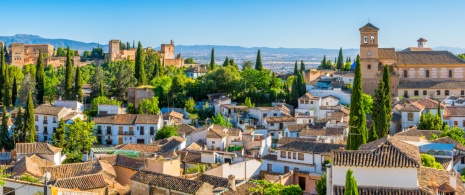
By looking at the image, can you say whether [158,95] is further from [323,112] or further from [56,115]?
[323,112]

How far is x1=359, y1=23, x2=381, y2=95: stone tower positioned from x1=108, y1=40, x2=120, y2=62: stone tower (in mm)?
48671

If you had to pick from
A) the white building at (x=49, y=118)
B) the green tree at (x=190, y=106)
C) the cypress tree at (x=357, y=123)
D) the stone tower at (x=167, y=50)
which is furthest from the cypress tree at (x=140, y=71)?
the stone tower at (x=167, y=50)

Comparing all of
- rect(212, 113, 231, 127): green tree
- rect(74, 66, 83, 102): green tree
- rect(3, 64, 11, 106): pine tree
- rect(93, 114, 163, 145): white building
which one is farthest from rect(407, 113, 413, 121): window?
rect(3, 64, 11, 106): pine tree

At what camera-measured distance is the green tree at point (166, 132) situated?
40.2m

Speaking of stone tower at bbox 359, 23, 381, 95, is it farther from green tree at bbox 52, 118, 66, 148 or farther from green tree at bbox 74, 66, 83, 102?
green tree at bbox 52, 118, 66, 148

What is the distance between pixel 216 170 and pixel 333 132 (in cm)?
1367

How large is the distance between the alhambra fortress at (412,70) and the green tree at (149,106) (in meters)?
19.1

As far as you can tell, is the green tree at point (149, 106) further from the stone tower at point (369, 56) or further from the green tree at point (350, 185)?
the green tree at point (350, 185)

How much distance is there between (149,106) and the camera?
47938mm

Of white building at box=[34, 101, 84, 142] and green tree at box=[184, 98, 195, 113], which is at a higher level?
green tree at box=[184, 98, 195, 113]

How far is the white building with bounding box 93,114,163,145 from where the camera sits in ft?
140

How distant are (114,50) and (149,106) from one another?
159 ft

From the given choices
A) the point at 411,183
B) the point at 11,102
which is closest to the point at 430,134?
the point at 411,183

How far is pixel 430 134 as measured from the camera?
3397 cm
